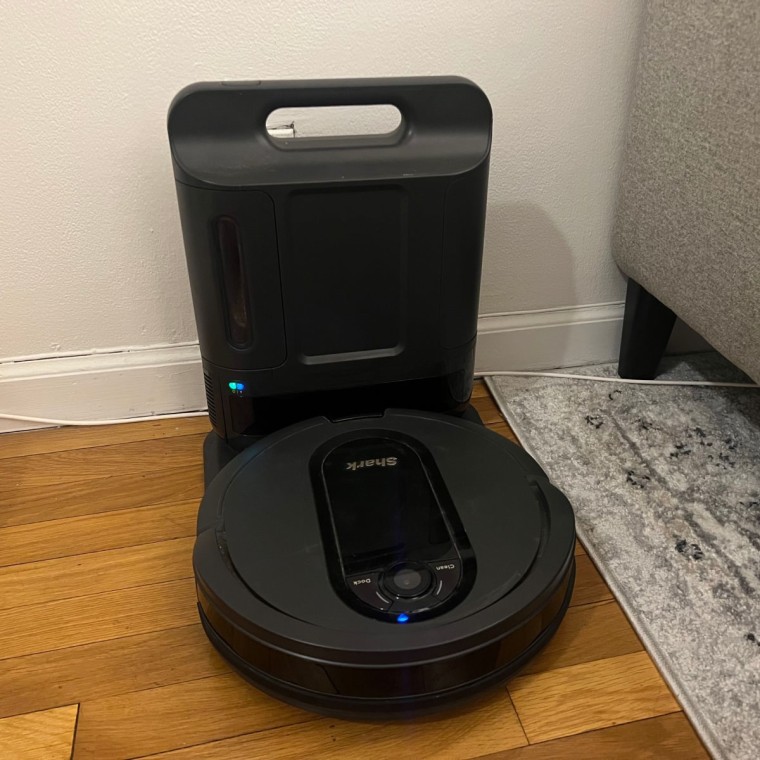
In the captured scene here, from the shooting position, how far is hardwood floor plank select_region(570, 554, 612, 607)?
2.51 feet

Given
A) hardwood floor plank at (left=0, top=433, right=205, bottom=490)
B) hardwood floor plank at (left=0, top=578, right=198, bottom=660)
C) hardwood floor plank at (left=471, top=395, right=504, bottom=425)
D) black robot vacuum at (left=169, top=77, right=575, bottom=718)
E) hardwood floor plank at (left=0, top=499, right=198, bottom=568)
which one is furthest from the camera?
hardwood floor plank at (left=471, top=395, right=504, bottom=425)

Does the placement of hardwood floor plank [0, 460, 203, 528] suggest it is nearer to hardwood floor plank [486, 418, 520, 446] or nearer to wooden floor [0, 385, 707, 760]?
wooden floor [0, 385, 707, 760]

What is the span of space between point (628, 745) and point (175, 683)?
403 mm

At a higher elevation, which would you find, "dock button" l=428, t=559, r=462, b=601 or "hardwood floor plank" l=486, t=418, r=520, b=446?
"dock button" l=428, t=559, r=462, b=601

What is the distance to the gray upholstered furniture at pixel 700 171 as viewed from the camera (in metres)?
0.77

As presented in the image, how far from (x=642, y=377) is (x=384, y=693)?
699 mm

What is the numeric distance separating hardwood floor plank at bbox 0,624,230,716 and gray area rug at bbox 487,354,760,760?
429 mm

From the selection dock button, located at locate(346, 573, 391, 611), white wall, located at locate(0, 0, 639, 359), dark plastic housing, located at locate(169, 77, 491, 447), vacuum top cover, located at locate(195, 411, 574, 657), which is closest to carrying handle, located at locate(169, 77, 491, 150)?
dark plastic housing, located at locate(169, 77, 491, 447)

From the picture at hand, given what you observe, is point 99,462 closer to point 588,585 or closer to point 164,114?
point 164,114

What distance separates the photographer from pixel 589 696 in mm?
669

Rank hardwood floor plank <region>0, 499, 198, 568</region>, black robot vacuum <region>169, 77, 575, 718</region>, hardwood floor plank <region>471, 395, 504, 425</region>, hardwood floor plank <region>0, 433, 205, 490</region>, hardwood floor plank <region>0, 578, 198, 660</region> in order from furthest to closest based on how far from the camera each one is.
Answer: hardwood floor plank <region>471, 395, 504, 425</region>
hardwood floor plank <region>0, 433, 205, 490</region>
hardwood floor plank <region>0, 499, 198, 568</region>
hardwood floor plank <region>0, 578, 198, 660</region>
black robot vacuum <region>169, 77, 575, 718</region>

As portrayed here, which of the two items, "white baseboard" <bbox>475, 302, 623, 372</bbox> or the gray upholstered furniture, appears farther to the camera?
"white baseboard" <bbox>475, 302, 623, 372</bbox>

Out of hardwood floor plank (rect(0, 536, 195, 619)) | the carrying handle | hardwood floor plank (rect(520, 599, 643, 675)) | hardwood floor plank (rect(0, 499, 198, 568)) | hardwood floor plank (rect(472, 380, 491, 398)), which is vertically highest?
the carrying handle

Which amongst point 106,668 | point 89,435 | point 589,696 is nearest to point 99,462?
point 89,435
